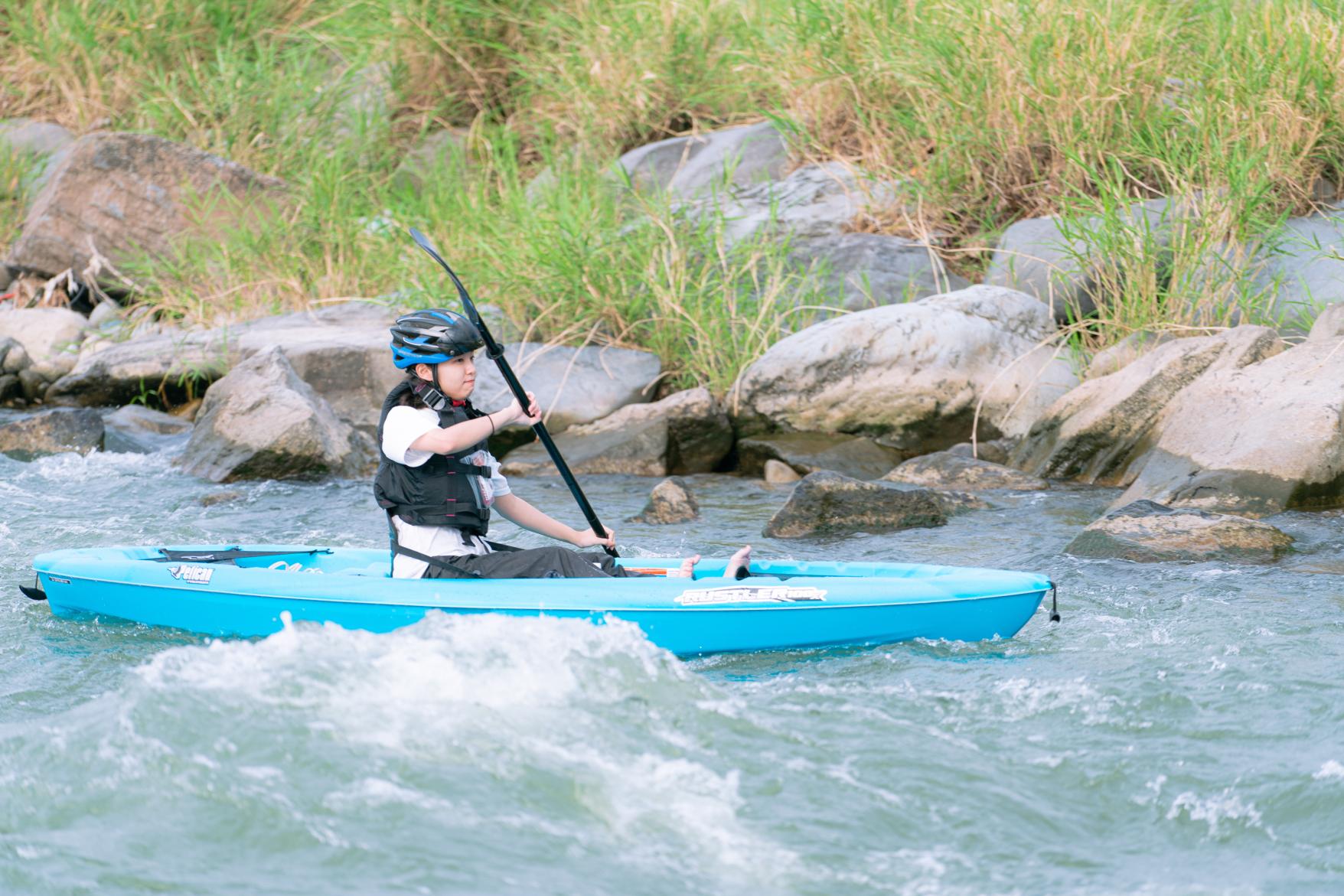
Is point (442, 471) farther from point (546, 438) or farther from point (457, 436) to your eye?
point (546, 438)

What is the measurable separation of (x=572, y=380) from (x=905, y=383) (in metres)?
1.81

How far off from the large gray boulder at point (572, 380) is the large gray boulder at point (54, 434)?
205 centimetres

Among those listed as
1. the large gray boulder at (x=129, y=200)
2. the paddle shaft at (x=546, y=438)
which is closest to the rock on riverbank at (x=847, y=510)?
the paddle shaft at (x=546, y=438)

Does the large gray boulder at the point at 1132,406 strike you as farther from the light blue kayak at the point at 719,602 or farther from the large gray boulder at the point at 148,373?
the large gray boulder at the point at 148,373

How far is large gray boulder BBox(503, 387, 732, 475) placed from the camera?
7.35m

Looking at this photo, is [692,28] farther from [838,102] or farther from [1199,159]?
[1199,159]

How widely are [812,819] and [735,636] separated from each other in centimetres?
115

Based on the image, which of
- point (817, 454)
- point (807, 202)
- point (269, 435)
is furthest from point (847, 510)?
point (807, 202)

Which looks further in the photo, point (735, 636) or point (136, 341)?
point (136, 341)

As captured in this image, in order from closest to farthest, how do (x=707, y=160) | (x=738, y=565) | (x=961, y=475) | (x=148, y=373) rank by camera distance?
1. (x=738, y=565)
2. (x=961, y=475)
3. (x=148, y=373)
4. (x=707, y=160)

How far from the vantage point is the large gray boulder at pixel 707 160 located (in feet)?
32.4

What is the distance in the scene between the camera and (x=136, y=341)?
908cm

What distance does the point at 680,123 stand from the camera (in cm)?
1097

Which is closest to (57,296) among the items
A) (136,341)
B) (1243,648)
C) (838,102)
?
(136,341)
